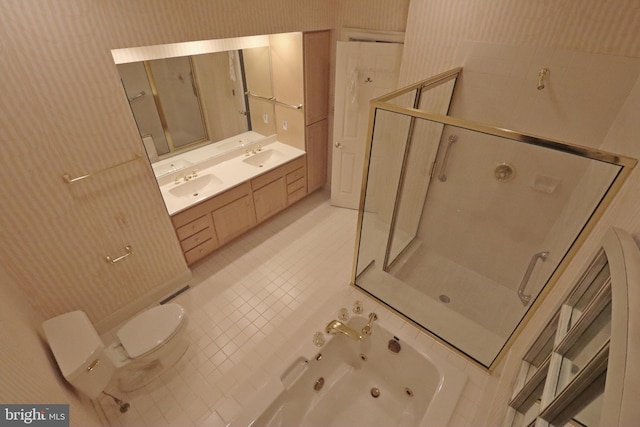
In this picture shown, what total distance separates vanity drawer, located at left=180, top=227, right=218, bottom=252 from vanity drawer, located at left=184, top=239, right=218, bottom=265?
0.04 metres

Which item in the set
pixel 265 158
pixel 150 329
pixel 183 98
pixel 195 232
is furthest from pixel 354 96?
pixel 150 329

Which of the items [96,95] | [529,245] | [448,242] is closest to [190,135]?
[96,95]

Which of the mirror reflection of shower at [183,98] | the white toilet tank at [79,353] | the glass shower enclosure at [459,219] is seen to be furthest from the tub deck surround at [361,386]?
the mirror reflection of shower at [183,98]

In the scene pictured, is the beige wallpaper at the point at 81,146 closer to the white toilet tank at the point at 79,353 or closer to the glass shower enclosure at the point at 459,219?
the white toilet tank at the point at 79,353

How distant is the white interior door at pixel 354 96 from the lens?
2.84 m

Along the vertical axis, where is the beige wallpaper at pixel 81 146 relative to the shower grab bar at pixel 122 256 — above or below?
above

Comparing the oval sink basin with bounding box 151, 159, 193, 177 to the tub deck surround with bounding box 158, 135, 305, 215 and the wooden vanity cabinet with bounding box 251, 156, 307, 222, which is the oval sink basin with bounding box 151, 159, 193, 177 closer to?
the tub deck surround with bounding box 158, 135, 305, 215

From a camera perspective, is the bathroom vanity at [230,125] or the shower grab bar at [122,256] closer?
the shower grab bar at [122,256]

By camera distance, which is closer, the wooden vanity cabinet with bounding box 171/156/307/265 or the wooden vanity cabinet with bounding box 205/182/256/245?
the wooden vanity cabinet with bounding box 171/156/307/265

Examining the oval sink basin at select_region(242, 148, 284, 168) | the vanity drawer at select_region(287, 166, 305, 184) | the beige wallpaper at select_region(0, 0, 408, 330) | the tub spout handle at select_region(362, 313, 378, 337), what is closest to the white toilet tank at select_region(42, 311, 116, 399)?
the beige wallpaper at select_region(0, 0, 408, 330)

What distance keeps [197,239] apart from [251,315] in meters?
0.86

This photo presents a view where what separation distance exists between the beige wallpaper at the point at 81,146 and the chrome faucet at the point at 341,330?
4.92ft

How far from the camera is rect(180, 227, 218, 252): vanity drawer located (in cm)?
272

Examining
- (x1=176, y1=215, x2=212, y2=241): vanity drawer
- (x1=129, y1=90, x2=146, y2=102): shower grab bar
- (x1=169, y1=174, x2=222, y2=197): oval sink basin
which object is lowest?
(x1=176, y1=215, x2=212, y2=241): vanity drawer
